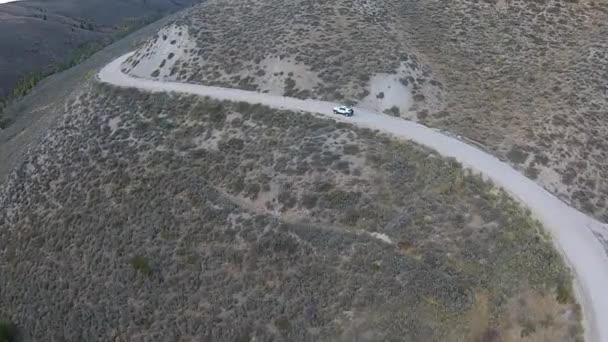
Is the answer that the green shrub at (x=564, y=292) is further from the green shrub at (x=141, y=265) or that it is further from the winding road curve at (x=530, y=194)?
the green shrub at (x=141, y=265)

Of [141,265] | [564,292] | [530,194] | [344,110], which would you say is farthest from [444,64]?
[141,265]

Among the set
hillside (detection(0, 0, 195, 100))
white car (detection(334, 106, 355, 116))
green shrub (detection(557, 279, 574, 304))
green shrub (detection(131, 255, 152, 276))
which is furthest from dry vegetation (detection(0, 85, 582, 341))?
hillside (detection(0, 0, 195, 100))

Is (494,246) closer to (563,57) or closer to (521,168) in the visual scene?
(521,168)

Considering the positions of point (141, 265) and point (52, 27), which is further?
point (52, 27)

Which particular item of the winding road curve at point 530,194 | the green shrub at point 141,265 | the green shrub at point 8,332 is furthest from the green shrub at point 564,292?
the green shrub at point 8,332

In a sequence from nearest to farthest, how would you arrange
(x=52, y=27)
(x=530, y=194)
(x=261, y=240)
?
(x=530, y=194) < (x=261, y=240) < (x=52, y=27)

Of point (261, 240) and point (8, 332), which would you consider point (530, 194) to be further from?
point (8, 332)

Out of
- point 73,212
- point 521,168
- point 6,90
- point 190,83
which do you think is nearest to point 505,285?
point 521,168
